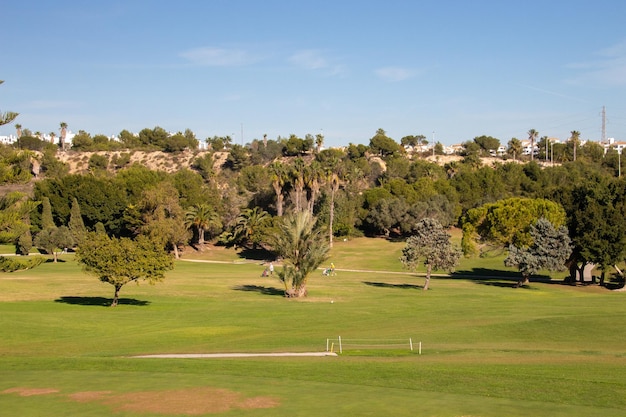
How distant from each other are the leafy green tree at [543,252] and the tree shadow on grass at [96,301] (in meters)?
37.7

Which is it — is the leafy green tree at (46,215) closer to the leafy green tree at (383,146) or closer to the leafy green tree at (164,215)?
the leafy green tree at (164,215)

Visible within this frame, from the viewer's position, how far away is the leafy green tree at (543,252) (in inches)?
2763

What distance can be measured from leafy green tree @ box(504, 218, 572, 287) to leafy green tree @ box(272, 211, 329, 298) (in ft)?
73.7

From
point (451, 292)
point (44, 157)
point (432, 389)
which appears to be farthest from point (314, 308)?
point (44, 157)

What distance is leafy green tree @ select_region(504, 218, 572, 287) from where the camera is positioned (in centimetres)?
7019

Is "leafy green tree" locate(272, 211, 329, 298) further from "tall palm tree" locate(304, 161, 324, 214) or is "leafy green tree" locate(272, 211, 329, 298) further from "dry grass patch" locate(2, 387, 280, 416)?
"tall palm tree" locate(304, 161, 324, 214)

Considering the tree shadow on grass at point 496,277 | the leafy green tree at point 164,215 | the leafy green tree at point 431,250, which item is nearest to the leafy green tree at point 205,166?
the leafy green tree at point 164,215

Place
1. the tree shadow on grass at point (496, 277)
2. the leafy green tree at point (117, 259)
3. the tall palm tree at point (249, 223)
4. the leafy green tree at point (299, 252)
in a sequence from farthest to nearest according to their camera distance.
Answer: the tall palm tree at point (249, 223) → the tree shadow on grass at point (496, 277) → the leafy green tree at point (299, 252) → the leafy green tree at point (117, 259)

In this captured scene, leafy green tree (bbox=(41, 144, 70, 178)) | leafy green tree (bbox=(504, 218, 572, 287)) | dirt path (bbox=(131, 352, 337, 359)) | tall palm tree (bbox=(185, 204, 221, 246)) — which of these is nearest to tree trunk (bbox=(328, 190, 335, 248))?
tall palm tree (bbox=(185, 204, 221, 246))

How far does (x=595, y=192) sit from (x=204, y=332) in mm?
53091

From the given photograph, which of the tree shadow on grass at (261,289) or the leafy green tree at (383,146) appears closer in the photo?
the tree shadow on grass at (261,289)

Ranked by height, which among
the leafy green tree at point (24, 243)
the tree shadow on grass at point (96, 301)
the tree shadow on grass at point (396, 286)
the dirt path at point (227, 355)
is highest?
the leafy green tree at point (24, 243)

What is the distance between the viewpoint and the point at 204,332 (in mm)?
40594

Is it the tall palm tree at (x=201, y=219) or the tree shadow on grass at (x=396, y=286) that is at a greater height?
the tall palm tree at (x=201, y=219)
